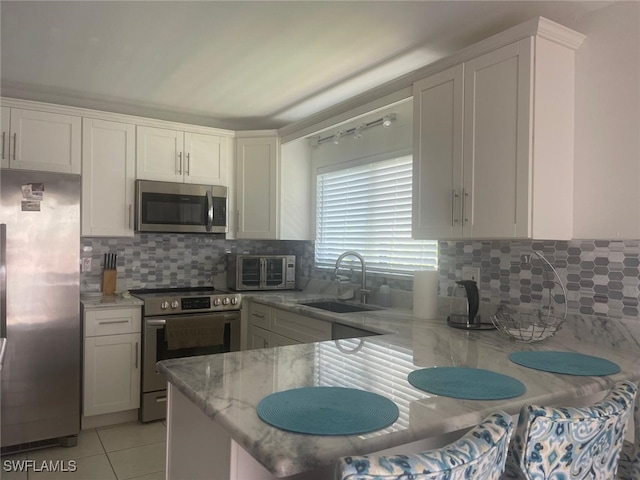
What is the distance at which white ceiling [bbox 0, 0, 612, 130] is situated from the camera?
2215 millimetres

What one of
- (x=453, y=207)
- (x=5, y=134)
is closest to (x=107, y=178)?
(x=5, y=134)

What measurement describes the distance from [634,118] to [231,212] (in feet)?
9.84

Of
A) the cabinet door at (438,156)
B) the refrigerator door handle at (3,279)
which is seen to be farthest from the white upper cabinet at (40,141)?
the cabinet door at (438,156)

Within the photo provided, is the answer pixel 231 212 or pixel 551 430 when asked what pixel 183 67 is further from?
pixel 551 430

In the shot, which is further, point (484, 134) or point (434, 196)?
point (434, 196)

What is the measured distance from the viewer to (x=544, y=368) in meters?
1.66

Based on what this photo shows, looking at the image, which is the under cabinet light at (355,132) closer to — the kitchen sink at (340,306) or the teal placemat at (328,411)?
the kitchen sink at (340,306)

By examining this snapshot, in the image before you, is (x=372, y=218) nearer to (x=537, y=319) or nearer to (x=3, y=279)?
(x=537, y=319)

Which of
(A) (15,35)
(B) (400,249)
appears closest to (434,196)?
(B) (400,249)

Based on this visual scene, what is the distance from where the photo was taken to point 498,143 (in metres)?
2.17

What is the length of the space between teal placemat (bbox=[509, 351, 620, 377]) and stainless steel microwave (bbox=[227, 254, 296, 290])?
252cm

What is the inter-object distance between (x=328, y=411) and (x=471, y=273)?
68.5 inches

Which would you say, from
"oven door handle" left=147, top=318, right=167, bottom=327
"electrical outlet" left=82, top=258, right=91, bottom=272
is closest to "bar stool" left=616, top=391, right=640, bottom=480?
"oven door handle" left=147, top=318, right=167, bottom=327

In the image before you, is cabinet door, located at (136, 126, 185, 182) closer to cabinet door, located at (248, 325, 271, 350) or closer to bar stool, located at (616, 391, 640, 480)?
cabinet door, located at (248, 325, 271, 350)
